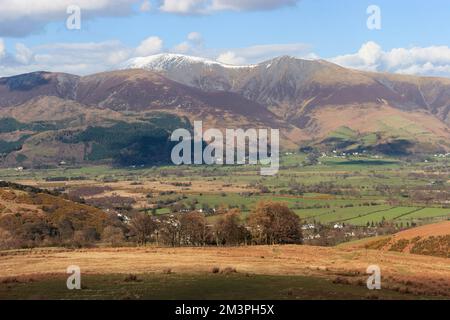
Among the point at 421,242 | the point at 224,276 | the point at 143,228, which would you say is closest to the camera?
the point at 224,276

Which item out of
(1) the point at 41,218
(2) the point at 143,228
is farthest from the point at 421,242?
(1) the point at 41,218

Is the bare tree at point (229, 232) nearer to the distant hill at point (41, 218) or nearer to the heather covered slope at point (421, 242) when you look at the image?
the heather covered slope at point (421, 242)

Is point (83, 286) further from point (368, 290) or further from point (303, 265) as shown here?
point (303, 265)

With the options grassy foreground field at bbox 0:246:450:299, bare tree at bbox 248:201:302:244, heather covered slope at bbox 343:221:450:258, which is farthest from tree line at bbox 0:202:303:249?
grassy foreground field at bbox 0:246:450:299

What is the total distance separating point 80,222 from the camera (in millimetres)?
142500

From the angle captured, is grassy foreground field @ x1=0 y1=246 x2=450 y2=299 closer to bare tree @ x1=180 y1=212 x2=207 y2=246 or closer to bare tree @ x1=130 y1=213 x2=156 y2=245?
bare tree @ x1=180 y1=212 x2=207 y2=246

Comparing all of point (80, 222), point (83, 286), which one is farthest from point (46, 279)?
point (80, 222)

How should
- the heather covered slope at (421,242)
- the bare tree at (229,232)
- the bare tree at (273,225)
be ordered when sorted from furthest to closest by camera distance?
the bare tree at (229,232) < the bare tree at (273,225) < the heather covered slope at (421,242)

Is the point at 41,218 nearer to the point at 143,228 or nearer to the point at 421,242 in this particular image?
the point at 143,228

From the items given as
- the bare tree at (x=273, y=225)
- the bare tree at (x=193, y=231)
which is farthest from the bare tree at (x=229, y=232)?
the bare tree at (x=193, y=231)

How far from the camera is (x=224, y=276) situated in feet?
161

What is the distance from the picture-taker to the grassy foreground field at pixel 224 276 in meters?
40.3
